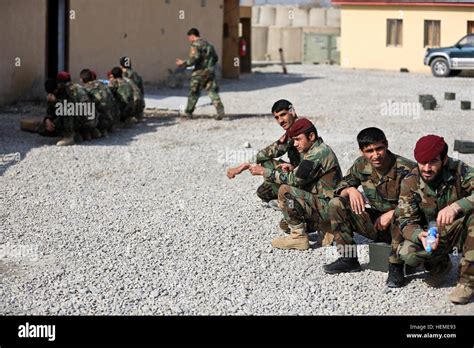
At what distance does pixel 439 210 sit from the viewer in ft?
21.5

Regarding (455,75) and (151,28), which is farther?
(455,75)

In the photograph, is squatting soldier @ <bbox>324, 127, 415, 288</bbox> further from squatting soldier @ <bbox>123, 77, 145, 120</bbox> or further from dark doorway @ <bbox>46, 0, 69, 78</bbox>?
dark doorway @ <bbox>46, 0, 69, 78</bbox>

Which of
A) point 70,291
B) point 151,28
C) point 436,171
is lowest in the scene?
point 70,291

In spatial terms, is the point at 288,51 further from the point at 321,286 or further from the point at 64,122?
the point at 321,286

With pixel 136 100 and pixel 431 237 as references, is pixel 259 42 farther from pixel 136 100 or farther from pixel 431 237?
pixel 431 237

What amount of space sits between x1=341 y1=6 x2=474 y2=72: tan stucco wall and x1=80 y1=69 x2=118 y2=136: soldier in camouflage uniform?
21053 millimetres

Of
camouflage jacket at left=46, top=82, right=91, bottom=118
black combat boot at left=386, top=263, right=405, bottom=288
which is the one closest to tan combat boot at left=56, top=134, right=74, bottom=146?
camouflage jacket at left=46, top=82, right=91, bottom=118

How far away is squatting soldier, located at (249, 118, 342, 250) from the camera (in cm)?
779

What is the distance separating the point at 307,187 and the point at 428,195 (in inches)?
63.6

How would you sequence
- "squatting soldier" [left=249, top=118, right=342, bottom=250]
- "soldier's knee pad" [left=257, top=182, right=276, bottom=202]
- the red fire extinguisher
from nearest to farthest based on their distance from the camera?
"squatting soldier" [left=249, top=118, right=342, bottom=250] < "soldier's knee pad" [left=257, top=182, right=276, bottom=202] < the red fire extinguisher

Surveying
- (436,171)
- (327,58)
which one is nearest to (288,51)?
(327,58)

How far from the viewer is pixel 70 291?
680 centimetres

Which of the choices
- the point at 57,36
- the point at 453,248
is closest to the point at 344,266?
the point at 453,248
